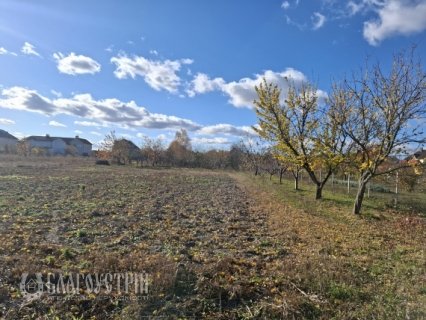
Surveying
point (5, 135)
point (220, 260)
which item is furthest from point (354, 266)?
point (5, 135)

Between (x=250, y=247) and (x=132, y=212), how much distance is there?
581 centimetres

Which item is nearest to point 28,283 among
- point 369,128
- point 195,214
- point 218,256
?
point 218,256

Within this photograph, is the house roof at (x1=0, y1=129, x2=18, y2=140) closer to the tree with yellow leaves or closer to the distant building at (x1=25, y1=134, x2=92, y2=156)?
the distant building at (x1=25, y1=134, x2=92, y2=156)

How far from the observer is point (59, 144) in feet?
377

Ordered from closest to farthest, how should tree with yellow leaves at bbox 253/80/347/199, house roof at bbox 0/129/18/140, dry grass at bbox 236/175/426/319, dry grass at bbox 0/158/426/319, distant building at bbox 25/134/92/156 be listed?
1. dry grass at bbox 0/158/426/319
2. dry grass at bbox 236/175/426/319
3. tree with yellow leaves at bbox 253/80/347/199
4. distant building at bbox 25/134/92/156
5. house roof at bbox 0/129/18/140

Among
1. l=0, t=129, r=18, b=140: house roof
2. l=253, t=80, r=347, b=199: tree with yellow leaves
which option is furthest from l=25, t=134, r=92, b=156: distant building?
l=253, t=80, r=347, b=199: tree with yellow leaves

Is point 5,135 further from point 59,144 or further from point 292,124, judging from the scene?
point 292,124

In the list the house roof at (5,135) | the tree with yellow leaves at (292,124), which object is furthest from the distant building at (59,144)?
the tree with yellow leaves at (292,124)

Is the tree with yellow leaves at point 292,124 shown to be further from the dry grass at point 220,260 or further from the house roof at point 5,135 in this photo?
the house roof at point 5,135

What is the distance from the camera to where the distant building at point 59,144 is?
110706mm

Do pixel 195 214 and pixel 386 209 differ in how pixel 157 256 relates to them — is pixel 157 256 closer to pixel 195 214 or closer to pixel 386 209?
pixel 195 214

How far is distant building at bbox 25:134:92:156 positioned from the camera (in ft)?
363

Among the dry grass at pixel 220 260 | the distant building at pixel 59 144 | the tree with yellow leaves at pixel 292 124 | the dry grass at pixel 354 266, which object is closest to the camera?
the dry grass at pixel 220 260

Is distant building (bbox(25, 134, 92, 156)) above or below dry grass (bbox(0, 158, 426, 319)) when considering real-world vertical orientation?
above
